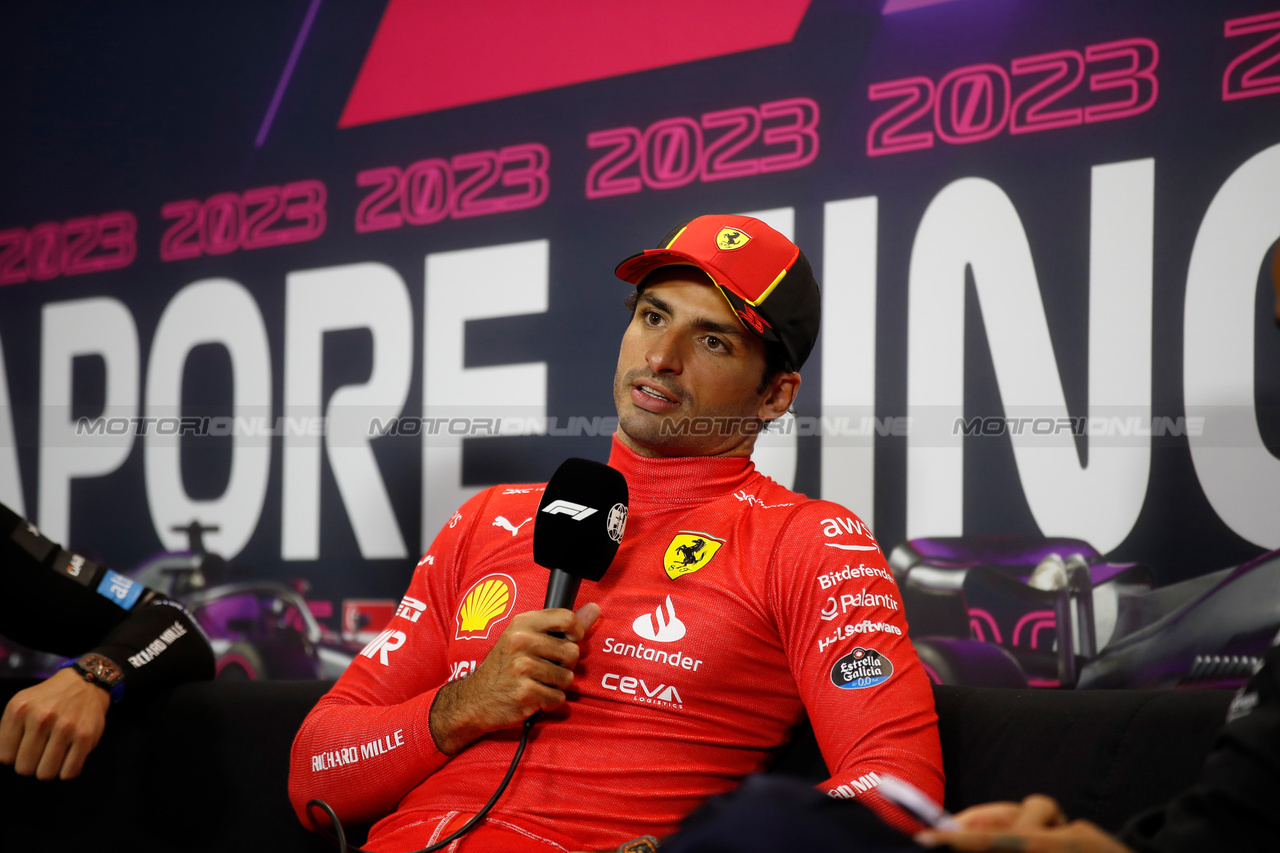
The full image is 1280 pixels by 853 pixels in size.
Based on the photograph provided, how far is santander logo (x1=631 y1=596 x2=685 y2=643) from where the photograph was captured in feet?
4.26

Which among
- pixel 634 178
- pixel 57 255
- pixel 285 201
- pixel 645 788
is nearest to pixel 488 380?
pixel 634 178

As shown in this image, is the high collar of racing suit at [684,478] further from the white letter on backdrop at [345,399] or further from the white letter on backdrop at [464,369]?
the white letter on backdrop at [345,399]

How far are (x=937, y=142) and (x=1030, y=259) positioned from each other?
265 millimetres

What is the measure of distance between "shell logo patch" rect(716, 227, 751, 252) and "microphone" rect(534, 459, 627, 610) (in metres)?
0.39

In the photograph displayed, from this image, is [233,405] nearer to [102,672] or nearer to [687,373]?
[102,672]

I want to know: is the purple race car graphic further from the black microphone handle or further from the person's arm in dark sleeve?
the person's arm in dark sleeve

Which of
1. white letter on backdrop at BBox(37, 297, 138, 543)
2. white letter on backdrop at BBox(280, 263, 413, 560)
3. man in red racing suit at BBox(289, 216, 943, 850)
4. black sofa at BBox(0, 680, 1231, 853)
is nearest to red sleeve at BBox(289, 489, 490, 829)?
man in red racing suit at BBox(289, 216, 943, 850)

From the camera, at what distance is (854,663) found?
1206 millimetres

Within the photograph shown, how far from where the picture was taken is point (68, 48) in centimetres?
272

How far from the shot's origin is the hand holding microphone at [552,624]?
1.18 metres

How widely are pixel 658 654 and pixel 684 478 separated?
0.27m

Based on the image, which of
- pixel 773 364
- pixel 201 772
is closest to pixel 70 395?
pixel 201 772

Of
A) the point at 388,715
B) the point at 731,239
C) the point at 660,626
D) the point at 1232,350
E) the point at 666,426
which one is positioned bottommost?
the point at 388,715

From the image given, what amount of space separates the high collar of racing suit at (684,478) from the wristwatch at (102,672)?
2.51ft
